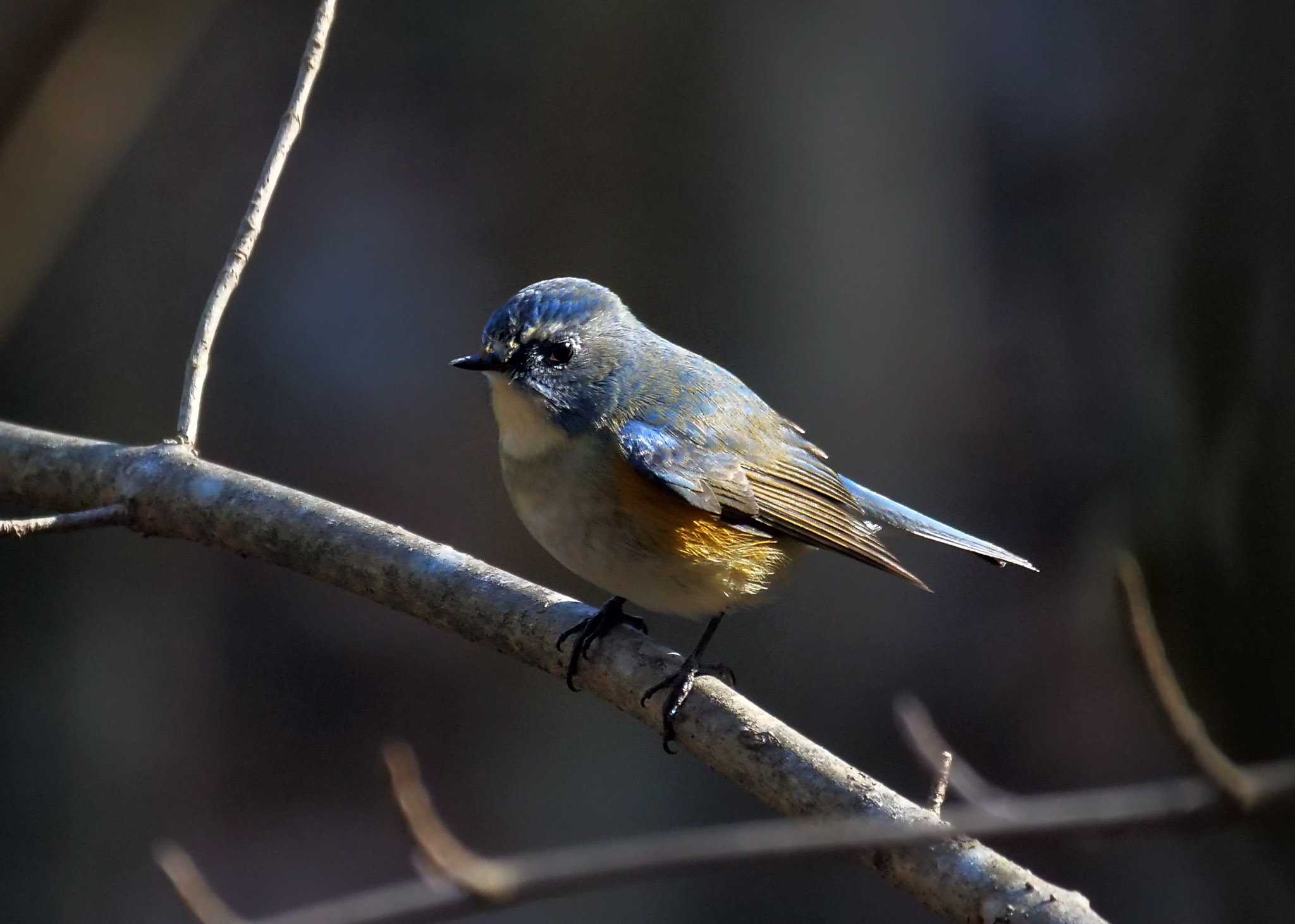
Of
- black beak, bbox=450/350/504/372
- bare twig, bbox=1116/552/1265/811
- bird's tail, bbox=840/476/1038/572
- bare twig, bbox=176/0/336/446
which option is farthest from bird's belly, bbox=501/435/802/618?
bare twig, bbox=1116/552/1265/811

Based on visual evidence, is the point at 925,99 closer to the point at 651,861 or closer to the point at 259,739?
the point at 259,739

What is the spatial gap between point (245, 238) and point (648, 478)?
1135mm

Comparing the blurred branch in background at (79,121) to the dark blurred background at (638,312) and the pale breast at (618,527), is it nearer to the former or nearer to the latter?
the dark blurred background at (638,312)

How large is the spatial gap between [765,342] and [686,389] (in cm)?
236

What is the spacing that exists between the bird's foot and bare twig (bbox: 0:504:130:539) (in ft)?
3.99

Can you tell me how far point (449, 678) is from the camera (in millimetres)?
5984

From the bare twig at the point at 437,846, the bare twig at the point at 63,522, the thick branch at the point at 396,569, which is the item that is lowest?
the bare twig at the point at 63,522

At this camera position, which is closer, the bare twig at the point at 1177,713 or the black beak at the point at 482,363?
the bare twig at the point at 1177,713

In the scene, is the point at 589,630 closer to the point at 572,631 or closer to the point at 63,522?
the point at 572,631

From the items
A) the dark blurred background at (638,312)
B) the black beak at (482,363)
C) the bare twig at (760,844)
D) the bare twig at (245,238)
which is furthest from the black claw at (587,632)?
the dark blurred background at (638,312)

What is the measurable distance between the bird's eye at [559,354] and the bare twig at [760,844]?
2285mm

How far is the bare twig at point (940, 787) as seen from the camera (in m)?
2.13

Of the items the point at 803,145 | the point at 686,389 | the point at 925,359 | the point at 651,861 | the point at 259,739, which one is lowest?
the point at 259,739

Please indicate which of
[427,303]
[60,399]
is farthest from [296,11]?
[60,399]
